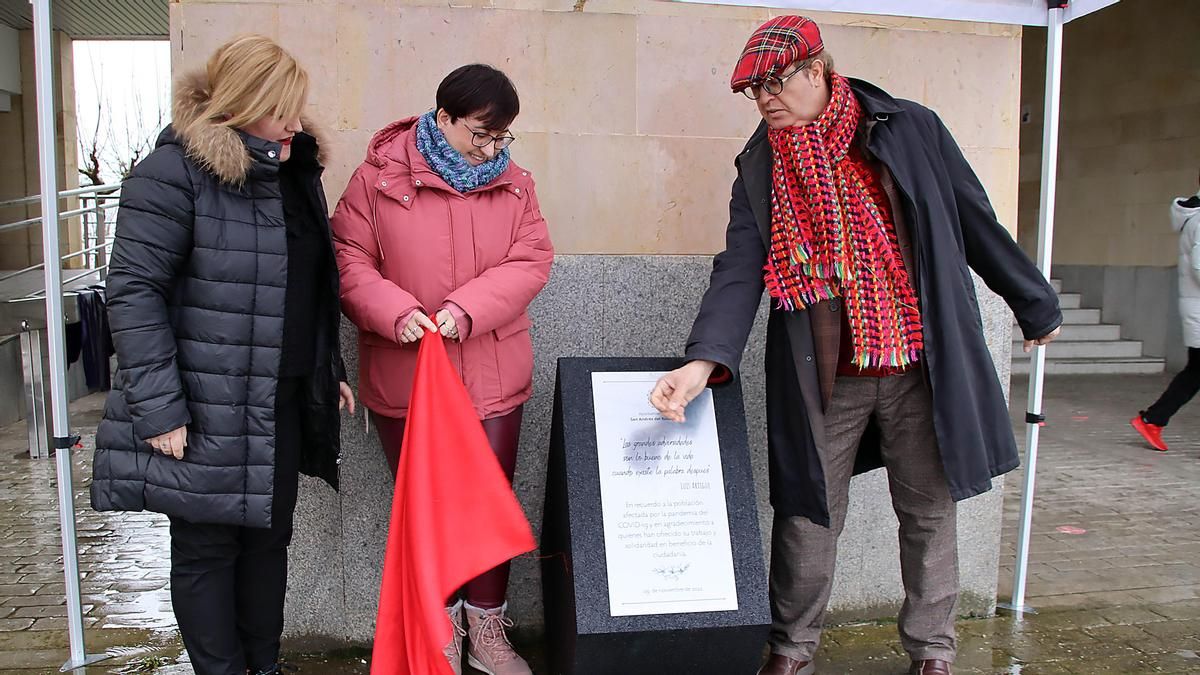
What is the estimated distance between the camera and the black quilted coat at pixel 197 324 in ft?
7.67

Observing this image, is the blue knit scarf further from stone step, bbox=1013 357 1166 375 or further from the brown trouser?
stone step, bbox=1013 357 1166 375

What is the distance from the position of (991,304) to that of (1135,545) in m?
1.98

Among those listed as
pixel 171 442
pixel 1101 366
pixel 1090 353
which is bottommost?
pixel 1101 366

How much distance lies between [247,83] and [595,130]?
1.42 m

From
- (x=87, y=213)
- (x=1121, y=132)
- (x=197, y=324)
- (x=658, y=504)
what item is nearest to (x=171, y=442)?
(x=197, y=324)

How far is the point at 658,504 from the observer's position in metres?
2.83

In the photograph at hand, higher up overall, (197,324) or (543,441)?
(197,324)

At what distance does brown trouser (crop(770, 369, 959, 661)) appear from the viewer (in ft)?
9.29

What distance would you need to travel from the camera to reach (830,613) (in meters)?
3.78

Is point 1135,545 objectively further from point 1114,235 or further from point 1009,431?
point 1114,235

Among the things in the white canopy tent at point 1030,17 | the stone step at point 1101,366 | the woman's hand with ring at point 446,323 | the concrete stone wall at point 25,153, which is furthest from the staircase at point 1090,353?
the concrete stone wall at point 25,153

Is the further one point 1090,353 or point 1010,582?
point 1090,353

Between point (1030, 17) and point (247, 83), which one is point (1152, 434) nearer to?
point (1030, 17)

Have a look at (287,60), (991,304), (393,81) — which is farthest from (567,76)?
(991,304)
